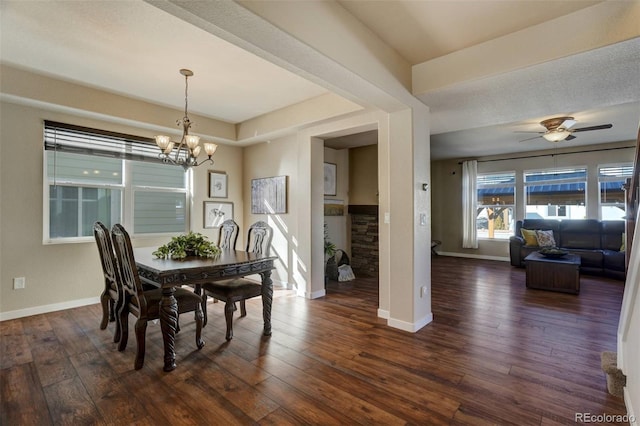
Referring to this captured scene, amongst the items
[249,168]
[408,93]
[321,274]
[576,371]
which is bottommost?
[576,371]

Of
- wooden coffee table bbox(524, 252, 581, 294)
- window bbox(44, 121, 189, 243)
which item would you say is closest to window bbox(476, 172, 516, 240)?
wooden coffee table bbox(524, 252, 581, 294)

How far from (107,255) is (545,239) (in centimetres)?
714

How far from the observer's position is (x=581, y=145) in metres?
6.30

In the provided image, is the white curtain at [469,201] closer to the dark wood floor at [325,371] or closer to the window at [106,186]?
the dark wood floor at [325,371]

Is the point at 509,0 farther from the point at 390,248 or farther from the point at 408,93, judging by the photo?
the point at 390,248

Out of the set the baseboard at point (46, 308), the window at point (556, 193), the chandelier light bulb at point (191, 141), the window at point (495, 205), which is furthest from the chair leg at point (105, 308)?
the window at point (556, 193)

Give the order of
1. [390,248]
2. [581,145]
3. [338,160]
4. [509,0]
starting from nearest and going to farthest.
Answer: [509,0]
[390,248]
[338,160]
[581,145]

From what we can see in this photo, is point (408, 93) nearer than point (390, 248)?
Yes

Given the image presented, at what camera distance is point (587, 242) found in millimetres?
5926

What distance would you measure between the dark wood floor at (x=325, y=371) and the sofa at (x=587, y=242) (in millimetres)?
2207

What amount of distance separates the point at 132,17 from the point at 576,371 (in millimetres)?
4276

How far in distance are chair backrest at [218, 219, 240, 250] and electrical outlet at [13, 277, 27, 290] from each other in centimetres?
219

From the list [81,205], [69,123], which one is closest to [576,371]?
[81,205]

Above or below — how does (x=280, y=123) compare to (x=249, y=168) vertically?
above
